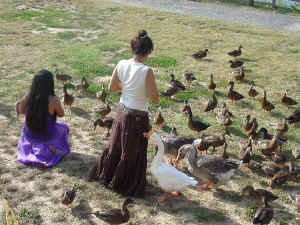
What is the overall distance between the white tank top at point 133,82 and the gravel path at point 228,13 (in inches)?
614

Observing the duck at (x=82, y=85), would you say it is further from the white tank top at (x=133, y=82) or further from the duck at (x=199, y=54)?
the duck at (x=199, y=54)

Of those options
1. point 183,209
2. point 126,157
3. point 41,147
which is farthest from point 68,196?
point 183,209

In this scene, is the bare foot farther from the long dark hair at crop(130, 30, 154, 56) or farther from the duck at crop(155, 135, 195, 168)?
the long dark hair at crop(130, 30, 154, 56)

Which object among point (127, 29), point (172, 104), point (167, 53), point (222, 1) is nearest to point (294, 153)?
point (172, 104)

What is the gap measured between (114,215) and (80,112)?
14.8 feet

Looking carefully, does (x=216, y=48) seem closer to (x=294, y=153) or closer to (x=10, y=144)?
(x=294, y=153)

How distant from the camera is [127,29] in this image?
1775 centimetres

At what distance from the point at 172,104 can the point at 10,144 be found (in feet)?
14.7

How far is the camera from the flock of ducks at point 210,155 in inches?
245

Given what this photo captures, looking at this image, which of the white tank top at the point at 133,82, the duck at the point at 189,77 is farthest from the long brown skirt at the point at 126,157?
the duck at the point at 189,77

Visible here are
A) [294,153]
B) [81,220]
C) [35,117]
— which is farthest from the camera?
[294,153]

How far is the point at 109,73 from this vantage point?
12273mm

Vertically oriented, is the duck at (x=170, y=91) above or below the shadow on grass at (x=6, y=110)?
above

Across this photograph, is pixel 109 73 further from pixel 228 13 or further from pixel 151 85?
pixel 228 13
